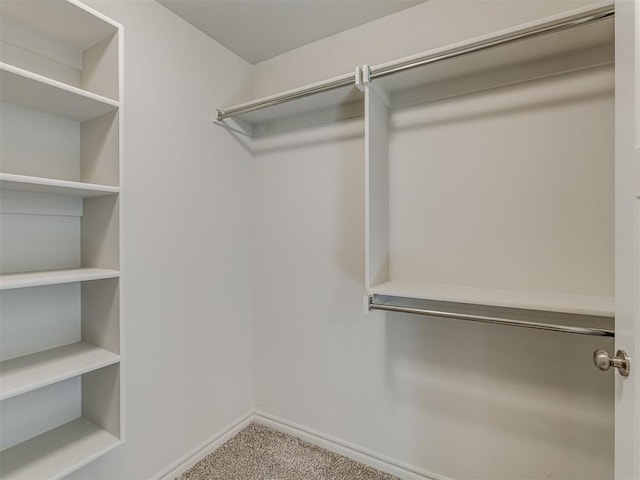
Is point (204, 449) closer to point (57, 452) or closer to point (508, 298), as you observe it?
point (57, 452)

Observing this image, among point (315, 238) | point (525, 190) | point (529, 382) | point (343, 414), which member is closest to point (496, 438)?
point (529, 382)

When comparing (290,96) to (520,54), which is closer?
(520,54)

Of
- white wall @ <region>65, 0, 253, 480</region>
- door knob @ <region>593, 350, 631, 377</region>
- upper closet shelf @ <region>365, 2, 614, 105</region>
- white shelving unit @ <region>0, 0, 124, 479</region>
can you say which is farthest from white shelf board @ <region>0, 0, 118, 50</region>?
door knob @ <region>593, 350, 631, 377</region>

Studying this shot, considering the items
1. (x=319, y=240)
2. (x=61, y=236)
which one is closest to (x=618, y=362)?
(x=319, y=240)

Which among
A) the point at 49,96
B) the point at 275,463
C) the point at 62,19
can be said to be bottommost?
the point at 275,463

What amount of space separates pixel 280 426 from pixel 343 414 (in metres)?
0.47

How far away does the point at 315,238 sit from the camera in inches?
75.8

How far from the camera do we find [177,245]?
5.59 feet

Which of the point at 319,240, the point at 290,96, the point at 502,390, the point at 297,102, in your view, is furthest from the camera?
the point at 319,240

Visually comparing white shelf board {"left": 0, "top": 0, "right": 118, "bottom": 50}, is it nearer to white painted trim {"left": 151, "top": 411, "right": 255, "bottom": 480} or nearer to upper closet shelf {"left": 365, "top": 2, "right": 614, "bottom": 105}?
upper closet shelf {"left": 365, "top": 2, "right": 614, "bottom": 105}

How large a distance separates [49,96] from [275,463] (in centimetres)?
195

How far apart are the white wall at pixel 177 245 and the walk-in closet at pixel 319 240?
0.04 feet

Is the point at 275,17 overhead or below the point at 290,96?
overhead

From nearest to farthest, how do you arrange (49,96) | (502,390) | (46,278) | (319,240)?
(46,278)
(49,96)
(502,390)
(319,240)
